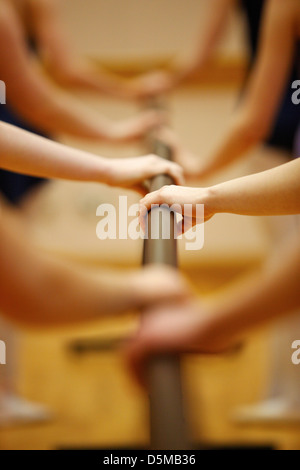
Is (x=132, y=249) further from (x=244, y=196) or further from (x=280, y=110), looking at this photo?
(x=244, y=196)

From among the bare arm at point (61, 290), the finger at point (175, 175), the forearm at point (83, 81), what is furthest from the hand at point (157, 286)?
the forearm at point (83, 81)

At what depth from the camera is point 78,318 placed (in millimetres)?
513

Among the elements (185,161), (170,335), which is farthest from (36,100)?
(170,335)

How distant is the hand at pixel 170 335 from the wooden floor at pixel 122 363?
0.10ft

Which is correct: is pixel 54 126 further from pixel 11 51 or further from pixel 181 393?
pixel 181 393

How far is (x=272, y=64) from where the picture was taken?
36.7 inches

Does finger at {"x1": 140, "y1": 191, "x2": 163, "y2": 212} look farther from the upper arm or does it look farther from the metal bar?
the upper arm

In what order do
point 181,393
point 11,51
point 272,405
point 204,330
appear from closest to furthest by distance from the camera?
point 181,393 → point 204,330 → point 11,51 → point 272,405

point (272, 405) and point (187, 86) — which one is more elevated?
point (187, 86)

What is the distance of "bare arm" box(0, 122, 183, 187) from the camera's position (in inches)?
21.0

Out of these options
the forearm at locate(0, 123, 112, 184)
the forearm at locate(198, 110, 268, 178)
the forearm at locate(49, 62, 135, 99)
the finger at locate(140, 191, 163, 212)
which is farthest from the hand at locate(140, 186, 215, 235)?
the forearm at locate(49, 62, 135, 99)

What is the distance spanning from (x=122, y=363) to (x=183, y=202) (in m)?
0.26
